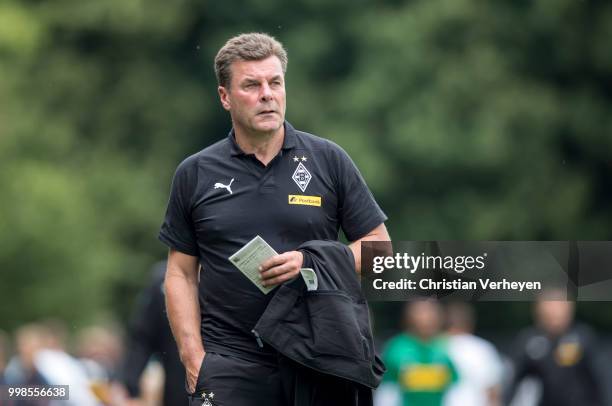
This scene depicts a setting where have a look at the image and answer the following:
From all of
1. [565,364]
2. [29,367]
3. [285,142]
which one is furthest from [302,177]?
[565,364]

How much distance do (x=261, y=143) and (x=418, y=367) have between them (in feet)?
28.3

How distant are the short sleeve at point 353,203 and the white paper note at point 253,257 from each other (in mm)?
463

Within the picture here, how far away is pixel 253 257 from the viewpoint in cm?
740

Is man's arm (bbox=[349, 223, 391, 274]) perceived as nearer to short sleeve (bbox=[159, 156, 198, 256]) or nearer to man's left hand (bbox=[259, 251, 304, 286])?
man's left hand (bbox=[259, 251, 304, 286])

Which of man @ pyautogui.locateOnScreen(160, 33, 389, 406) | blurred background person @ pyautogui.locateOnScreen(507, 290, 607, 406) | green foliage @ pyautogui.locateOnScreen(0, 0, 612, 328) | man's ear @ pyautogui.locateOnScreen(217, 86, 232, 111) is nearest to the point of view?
man @ pyautogui.locateOnScreen(160, 33, 389, 406)

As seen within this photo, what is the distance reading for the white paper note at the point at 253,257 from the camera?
24.2 ft

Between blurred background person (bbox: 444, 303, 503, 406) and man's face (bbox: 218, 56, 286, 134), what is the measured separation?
8.68 metres

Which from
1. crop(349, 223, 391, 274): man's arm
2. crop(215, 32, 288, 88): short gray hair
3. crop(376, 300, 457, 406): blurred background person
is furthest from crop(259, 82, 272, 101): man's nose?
crop(376, 300, 457, 406): blurred background person

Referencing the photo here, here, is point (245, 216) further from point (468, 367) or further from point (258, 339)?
point (468, 367)

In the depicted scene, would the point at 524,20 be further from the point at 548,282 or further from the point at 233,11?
the point at 548,282

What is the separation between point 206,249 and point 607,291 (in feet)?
7.24

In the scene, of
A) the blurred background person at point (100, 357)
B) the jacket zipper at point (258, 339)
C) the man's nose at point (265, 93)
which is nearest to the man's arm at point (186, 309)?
the jacket zipper at point (258, 339)

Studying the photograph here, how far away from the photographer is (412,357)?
15.9m

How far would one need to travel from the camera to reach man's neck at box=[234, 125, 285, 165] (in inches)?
300
